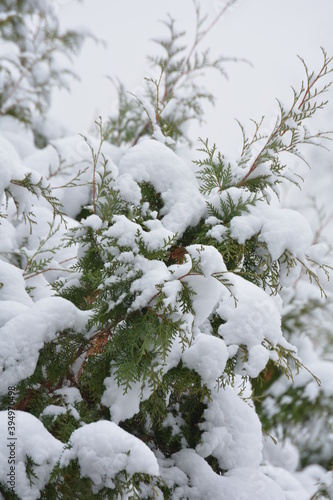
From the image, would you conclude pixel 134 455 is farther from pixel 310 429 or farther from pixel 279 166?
pixel 310 429

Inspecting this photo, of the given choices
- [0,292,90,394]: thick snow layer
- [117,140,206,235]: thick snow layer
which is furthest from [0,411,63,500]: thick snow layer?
[117,140,206,235]: thick snow layer

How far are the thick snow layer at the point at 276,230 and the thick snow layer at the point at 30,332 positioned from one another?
62 cm

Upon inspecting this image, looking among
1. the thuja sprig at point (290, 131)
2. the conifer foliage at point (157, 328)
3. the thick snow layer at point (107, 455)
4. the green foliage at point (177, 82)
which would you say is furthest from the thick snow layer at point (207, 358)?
the green foliage at point (177, 82)

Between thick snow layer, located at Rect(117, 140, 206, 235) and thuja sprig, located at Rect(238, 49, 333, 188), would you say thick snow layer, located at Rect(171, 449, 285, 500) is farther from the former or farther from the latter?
thuja sprig, located at Rect(238, 49, 333, 188)

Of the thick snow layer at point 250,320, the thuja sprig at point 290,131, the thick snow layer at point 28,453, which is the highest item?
the thuja sprig at point 290,131

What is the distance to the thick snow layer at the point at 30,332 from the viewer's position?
4.67ft

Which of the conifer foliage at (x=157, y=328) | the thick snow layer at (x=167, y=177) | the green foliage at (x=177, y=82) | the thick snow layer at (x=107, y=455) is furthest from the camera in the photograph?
the green foliage at (x=177, y=82)

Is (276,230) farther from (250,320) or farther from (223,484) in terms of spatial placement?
(223,484)

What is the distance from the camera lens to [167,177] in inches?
66.4

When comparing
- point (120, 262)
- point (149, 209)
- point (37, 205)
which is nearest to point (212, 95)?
point (37, 205)

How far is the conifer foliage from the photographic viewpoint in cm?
124

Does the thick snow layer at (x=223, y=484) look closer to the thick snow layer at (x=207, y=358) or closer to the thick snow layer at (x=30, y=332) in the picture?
the thick snow layer at (x=207, y=358)

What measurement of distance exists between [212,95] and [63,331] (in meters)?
2.33

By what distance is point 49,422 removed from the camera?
1408 millimetres
